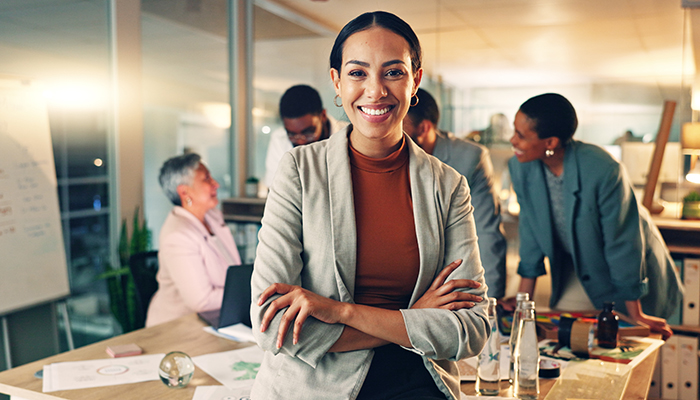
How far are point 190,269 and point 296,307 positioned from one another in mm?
1576

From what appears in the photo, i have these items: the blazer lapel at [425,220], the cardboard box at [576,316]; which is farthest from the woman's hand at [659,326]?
the blazer lapel at [425,220]

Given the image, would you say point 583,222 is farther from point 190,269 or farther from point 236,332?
point 190,269

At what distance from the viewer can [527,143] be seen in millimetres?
2225

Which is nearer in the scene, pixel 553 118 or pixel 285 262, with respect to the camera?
pixel 285 262

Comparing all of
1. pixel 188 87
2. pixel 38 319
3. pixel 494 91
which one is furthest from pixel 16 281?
pixel 494 91

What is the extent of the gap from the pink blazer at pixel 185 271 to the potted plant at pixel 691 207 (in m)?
2.90

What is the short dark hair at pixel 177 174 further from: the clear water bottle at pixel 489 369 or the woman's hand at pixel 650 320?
the woman's hand at pixel 650 320

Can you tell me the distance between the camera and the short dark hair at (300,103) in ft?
9.14

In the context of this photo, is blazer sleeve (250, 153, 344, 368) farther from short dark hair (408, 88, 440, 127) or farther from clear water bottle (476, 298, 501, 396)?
short dark hair (408, 88, 440, 127)

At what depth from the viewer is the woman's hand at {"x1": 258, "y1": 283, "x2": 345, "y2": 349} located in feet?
3.55

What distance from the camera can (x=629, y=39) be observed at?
14.0 feet

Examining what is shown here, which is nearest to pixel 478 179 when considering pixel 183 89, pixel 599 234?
pixel 599 234

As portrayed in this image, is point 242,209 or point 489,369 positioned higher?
point 242,209

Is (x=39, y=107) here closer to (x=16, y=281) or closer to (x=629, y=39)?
(x=16, y=281)
